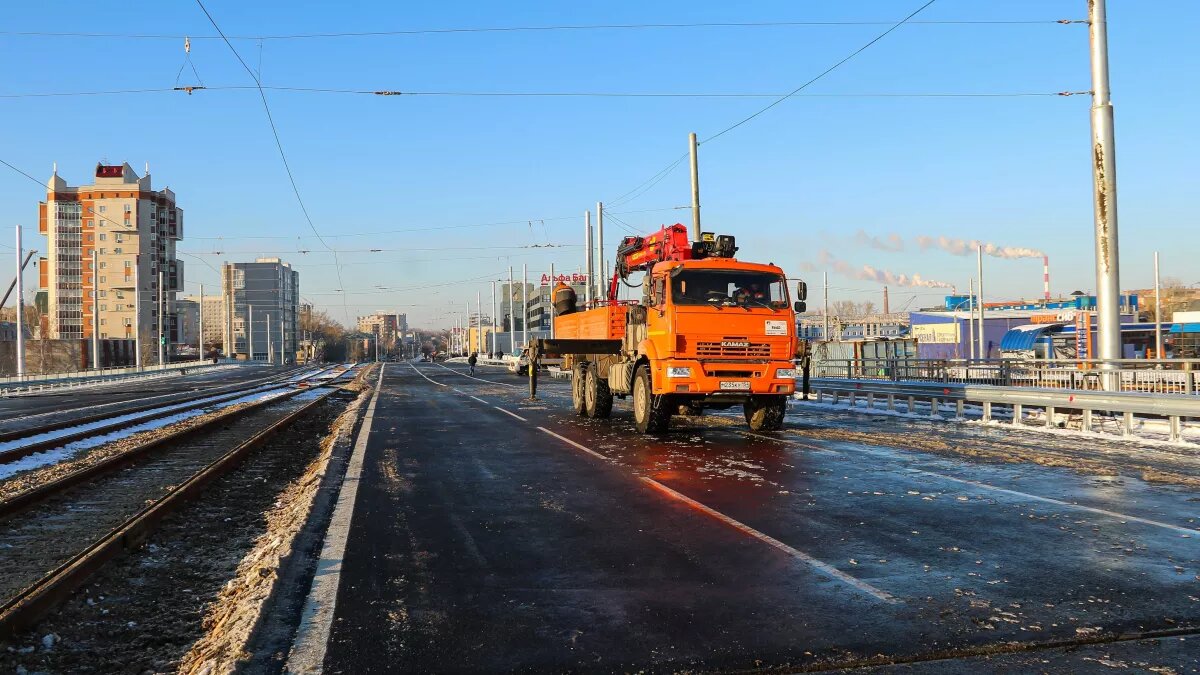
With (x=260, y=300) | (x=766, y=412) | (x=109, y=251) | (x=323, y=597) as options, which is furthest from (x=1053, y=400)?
(x=260, y=300)

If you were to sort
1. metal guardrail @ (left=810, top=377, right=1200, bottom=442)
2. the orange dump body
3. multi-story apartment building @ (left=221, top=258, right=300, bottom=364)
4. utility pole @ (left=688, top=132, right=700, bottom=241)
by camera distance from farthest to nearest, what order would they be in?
multi-story apartment building @ (left=221, top=258, right=300, bottom=364) → utility pole @ (left=688, top=132, right=700, bottom=241) → the orange dump body → metal guardrail @ (left=810, top=377, right=1200, bottom=442)

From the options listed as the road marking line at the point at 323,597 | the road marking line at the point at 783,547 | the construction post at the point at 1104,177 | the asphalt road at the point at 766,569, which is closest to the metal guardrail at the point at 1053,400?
the construction post at the point at 1104,177

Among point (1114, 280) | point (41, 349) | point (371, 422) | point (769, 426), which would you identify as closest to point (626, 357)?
point (769, 426)

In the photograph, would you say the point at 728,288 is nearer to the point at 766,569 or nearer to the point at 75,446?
the point at 766,569

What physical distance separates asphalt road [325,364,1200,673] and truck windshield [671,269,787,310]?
13.4 ft

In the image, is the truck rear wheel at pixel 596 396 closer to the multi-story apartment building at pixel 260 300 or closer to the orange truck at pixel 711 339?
the orange truck at pixel 711 339

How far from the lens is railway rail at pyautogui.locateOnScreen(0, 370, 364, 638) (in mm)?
5457

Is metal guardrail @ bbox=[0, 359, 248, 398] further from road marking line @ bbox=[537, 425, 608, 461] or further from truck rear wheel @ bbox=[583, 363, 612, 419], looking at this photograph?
road marking line @ bbox=[537, 425, 608, 461]

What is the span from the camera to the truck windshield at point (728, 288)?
46.3ft

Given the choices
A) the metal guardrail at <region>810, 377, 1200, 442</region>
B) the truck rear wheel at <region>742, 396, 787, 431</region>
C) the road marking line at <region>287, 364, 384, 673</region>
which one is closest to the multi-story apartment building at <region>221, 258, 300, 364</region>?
the metal guardrail at <region>810, 377, 1200, 442</region>

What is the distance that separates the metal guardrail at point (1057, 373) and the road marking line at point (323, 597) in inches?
508

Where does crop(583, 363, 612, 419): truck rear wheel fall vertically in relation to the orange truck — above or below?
below

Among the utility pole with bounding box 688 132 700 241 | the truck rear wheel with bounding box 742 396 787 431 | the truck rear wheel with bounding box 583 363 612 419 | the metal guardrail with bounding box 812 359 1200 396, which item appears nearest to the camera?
the truck rear wheel with bounding box 742 396 787 431

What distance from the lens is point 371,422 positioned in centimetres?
1833
